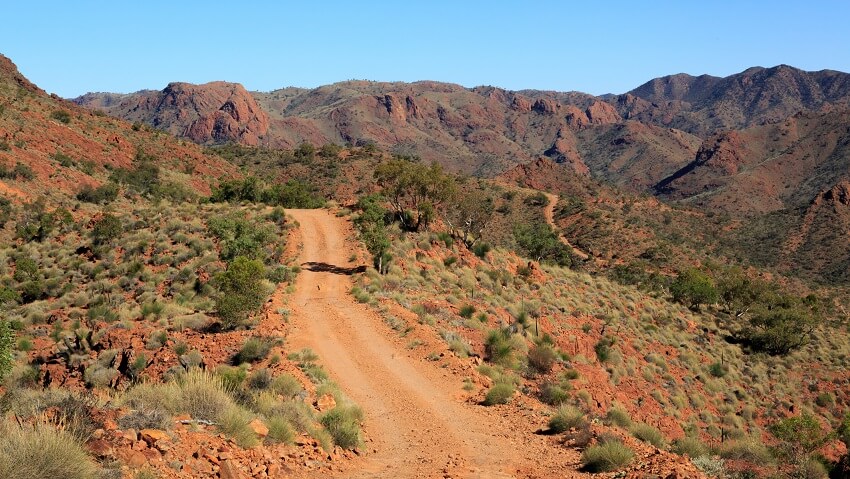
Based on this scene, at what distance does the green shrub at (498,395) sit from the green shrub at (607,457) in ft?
14.1

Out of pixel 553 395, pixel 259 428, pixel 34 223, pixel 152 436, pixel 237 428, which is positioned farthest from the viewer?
pixel 34 223

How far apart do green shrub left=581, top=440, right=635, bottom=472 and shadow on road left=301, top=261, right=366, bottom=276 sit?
17.8 metres

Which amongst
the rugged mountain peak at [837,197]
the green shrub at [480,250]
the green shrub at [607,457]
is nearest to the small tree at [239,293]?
the green shrub at [607,457]


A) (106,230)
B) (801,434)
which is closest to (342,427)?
(801,434)

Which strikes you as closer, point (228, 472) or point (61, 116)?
point (228, 472)

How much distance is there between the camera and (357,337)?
19.6 metres

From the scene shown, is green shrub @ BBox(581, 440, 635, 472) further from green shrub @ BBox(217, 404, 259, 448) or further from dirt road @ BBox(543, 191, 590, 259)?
dirt road @ BBox(543, 191, 590, 259)

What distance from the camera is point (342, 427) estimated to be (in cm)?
1145

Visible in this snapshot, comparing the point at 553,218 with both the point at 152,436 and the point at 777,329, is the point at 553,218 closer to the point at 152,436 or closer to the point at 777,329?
the point at 777,329

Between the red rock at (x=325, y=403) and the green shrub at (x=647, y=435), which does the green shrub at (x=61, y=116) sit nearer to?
the red rock at (x=325, y=403)

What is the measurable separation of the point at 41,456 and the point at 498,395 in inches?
416

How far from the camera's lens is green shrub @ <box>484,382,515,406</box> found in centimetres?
1505

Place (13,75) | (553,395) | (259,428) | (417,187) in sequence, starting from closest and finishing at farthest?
1. (259,428)
2. (553,395)
3. (417,187)
4. (13,75)

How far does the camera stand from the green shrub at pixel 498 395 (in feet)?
49.4
